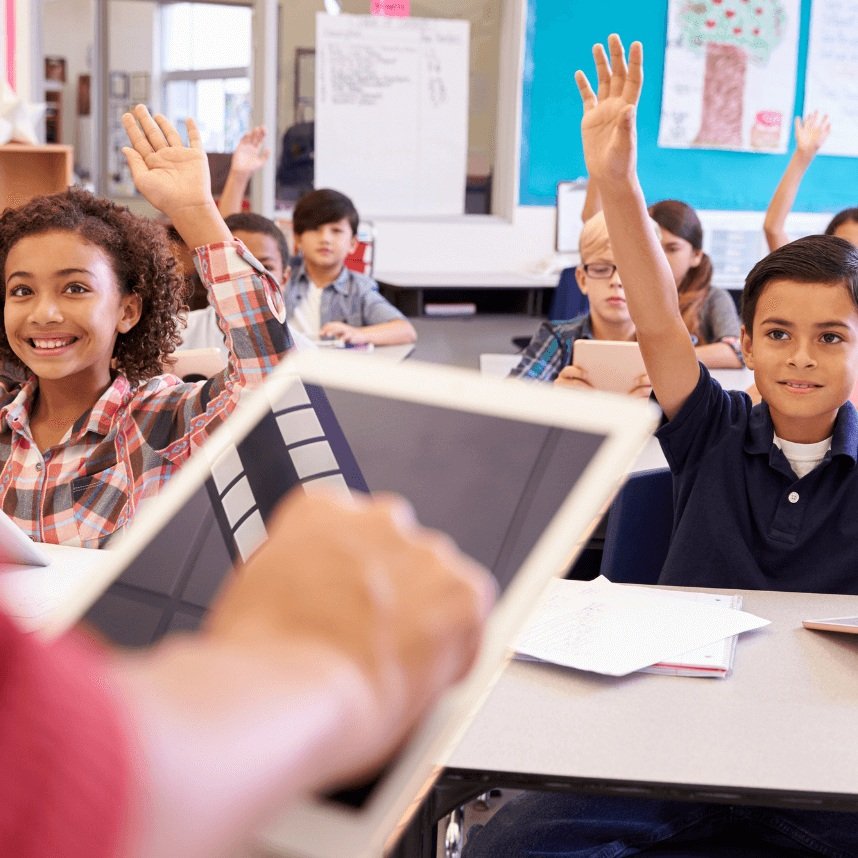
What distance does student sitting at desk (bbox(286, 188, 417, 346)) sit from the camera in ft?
13.8

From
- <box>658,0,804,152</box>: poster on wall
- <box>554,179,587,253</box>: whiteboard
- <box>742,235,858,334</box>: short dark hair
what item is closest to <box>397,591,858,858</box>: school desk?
<box>742,235,858,334</box>: short dark hair

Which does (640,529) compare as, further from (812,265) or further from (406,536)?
(406,536)

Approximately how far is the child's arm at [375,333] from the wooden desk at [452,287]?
1278mm

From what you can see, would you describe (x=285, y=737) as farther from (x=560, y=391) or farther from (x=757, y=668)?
(x=757, y=668)

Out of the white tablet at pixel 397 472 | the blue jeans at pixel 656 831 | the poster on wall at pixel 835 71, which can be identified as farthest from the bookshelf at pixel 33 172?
the poster on wall at pixel 835 71

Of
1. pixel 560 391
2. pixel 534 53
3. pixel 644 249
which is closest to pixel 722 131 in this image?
pixel 534 53

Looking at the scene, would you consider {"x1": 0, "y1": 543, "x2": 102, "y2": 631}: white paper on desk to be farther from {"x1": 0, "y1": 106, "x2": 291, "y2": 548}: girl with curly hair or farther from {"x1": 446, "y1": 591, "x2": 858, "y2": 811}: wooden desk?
{"x1": 446, "y1": 591, "x2": 858, "y2": 811}: wooden desk

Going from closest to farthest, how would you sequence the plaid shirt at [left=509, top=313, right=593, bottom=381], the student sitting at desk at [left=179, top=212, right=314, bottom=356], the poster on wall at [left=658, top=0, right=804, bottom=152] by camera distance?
the plaid shirt at [left=509, top=313, right=593, bottom=381] → the student sitting at desk at [left=179, top=212, right=314, bottom=356] → the poster on wall at [left=658, top=0, right=804, bottom=152]

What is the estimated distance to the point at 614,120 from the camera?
65.7 inches

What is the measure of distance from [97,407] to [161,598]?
123cm

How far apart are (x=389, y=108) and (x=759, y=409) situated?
15.1 feet

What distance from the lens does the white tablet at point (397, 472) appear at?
0.45 meters

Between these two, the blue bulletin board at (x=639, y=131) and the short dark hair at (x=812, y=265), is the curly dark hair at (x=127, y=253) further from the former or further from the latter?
the blue bulletin board at (x=639, y=131)

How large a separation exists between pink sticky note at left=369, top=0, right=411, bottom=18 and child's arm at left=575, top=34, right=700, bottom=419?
4.45m
